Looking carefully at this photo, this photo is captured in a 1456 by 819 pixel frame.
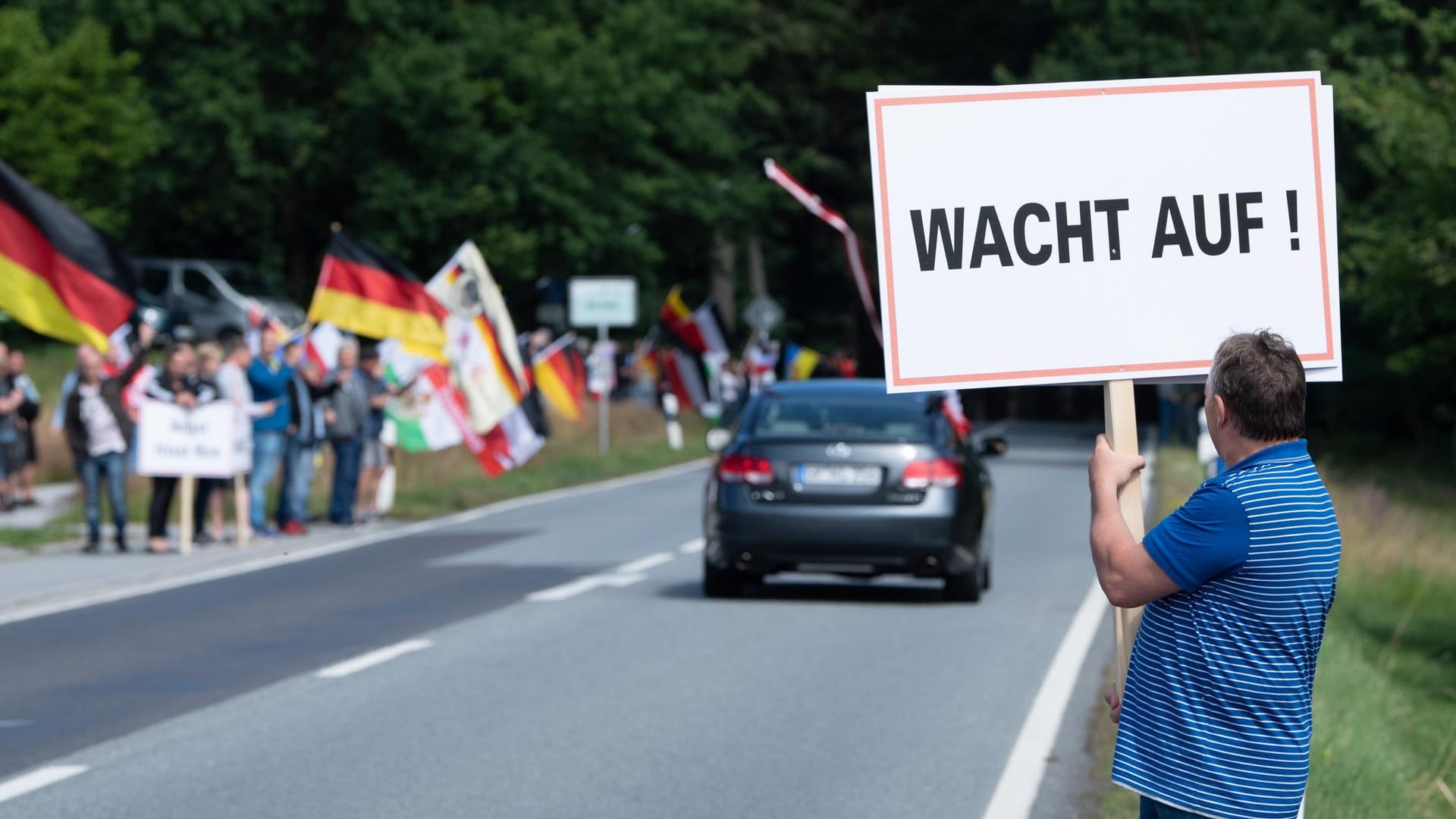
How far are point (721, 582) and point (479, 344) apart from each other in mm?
9641

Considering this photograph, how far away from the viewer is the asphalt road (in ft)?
27.9

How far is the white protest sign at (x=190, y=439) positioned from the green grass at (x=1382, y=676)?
905 centimetres

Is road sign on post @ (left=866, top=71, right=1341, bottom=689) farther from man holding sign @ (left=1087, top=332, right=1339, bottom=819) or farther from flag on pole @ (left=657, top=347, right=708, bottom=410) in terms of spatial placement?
flag on pole @ (left=657, top=347, right=708, bottom=410)

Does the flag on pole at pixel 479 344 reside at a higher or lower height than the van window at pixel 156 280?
lower

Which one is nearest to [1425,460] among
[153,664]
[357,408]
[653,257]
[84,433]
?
[653,257]

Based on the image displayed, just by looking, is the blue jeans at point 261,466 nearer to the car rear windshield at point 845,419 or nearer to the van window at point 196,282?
the car rear windshield at point 845,419

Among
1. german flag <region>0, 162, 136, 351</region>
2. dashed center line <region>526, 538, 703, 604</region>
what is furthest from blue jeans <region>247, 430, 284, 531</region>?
→ german flag <region>0, 162, 136, 351</region>

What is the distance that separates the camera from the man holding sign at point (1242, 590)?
4.55 metres

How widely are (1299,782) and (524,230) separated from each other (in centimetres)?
4754

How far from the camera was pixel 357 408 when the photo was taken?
2222 centimetres

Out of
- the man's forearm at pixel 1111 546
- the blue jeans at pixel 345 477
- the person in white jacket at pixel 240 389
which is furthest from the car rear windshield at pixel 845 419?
the man's forearm at pixel 1111 546

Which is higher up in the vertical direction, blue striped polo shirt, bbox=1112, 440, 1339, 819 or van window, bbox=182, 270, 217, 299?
van window, bbox=182, 270, 217, 299

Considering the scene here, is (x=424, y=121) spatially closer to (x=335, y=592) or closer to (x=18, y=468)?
(x=18, y=468)

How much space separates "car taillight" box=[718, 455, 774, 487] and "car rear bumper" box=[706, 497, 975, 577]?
17cm
